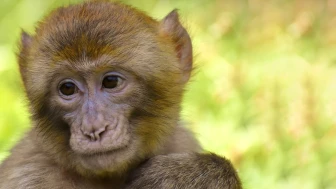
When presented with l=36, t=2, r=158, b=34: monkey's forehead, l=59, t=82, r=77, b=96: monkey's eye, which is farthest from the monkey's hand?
l=36, t=2, r=158, b=34: monkey's forehead

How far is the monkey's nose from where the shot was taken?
173 inches

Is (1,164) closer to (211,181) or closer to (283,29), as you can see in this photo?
(211,181)

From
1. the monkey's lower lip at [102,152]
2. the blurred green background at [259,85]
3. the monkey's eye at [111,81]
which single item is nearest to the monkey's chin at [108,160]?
the monkey's lower lip at [102,152]

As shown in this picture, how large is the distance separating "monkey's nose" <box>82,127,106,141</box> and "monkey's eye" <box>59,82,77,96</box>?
0.34 metres

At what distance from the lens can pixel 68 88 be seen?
15.3 ft

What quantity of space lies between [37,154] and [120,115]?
26.0 inches

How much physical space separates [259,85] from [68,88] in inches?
151

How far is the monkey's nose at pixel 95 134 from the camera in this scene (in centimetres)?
439

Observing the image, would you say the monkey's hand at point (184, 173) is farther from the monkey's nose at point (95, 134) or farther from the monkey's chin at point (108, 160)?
the monkey's nose at point (95, 134)

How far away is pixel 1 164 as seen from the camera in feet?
17.1

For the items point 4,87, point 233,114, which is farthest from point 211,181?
point 4,87

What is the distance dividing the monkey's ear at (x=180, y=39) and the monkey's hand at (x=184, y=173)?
2.18 ft

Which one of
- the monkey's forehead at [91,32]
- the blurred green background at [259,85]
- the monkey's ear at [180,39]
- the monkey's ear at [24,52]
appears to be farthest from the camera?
the blurred green background at [259,85]

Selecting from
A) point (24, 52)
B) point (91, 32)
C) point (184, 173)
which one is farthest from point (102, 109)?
point (24, 52)
